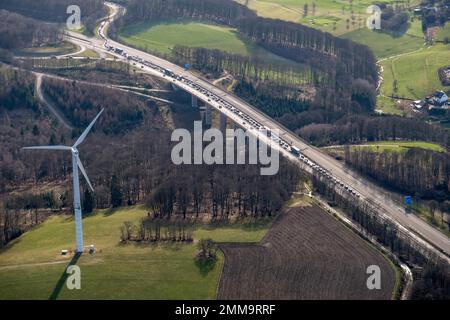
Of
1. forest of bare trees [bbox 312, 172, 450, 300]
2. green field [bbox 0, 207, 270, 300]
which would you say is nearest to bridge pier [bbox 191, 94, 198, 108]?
forest of bare trees [bbox 312, 172, 450, 300]

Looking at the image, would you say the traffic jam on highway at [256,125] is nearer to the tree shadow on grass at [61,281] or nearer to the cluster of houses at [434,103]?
the cluster of houses at [434,103]

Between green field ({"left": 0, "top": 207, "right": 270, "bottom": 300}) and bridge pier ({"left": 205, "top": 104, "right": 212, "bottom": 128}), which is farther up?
bridge pier ({"left": 205, "top": 104, "right": 212, "bottom": 128})

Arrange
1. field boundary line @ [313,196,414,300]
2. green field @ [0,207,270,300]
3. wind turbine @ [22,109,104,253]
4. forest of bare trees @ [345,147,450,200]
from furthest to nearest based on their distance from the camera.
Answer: forest of bare trees @ [345,147,450,200] < wind turbine @ [22,109,104,253] < field boundary line @ [313,196,414,300] < green field @ [0,207,270,300]

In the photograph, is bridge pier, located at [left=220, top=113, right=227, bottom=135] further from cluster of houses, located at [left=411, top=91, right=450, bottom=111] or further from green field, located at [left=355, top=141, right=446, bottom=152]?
cluster of houses, located at [left=411, top=91, right=450, bottom=111]
